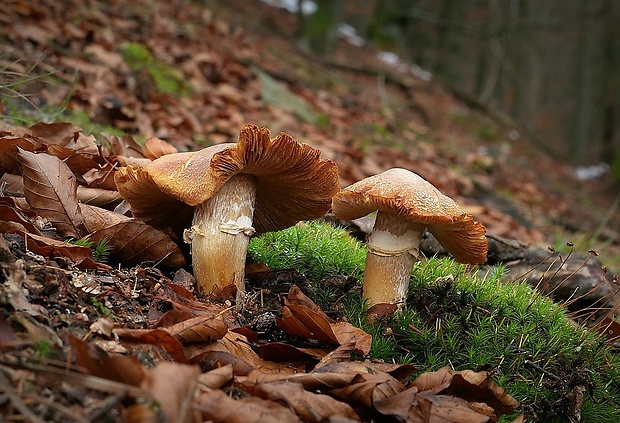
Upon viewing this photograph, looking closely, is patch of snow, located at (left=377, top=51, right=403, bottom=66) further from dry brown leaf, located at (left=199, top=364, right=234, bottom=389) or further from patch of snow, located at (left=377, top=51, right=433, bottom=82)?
dry brown leaf, located at (left=199, top=364, right=234, bottom=389)

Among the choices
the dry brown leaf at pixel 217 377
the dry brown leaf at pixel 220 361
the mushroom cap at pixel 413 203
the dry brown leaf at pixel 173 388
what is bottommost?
the dry brown leaf at pixel 220 361

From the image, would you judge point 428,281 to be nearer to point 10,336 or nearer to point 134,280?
Answer: point 134,280

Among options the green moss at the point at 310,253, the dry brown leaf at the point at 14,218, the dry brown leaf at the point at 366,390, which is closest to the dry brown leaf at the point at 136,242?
the dry brown leaf at the point at 14,218

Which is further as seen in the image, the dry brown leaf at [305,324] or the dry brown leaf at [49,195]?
the dry brown leaf at [49,195]

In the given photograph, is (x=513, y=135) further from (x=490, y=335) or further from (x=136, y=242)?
(x=136, y=242)

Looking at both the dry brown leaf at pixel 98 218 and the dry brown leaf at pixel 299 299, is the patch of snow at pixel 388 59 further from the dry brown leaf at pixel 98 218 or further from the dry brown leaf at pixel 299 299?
the dry brown leaf at pixel 299 299

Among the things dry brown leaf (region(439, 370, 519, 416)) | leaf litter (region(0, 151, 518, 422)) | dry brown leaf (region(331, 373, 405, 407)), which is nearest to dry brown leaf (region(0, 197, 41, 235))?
leaf litter (region(0, 151, 518, 422))
